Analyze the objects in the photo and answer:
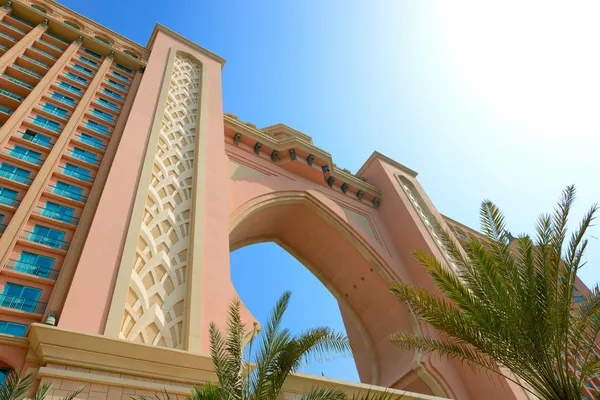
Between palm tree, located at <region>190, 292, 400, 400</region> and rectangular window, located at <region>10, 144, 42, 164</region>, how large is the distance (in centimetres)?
425

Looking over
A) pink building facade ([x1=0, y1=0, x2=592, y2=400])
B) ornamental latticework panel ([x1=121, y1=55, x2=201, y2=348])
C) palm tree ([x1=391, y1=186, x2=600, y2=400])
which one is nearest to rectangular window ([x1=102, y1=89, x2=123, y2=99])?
pink building facade ([x1=0, y1=0, x2=592, y2=400])

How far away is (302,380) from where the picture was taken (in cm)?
488

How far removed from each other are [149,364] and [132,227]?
205 centimetres

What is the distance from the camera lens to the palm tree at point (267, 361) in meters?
3.65

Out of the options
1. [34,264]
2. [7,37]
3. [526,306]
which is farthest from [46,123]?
[526,306]

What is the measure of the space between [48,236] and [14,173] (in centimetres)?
124

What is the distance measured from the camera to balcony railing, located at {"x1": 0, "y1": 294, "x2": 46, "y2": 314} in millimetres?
4801

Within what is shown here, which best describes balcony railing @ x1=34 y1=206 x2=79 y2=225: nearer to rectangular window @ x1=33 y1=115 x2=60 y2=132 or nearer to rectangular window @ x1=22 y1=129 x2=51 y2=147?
rectangular window @ x1=22 y1=129 x2=51 y2=147

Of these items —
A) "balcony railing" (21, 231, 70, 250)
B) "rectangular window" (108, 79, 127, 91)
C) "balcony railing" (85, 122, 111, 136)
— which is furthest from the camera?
"rectangular window" (108, 79, 127, 91)

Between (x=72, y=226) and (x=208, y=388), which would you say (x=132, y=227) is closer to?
(x=72, y=226)

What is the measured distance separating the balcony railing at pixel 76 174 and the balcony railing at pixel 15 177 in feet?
1.72

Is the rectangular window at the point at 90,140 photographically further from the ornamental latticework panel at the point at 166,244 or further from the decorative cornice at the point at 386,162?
the decorative cornice at the point at 386,162

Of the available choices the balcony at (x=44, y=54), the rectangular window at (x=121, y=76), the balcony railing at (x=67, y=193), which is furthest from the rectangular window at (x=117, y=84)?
the balcony railing at (x=67, y=193)

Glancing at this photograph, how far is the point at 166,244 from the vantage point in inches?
244
